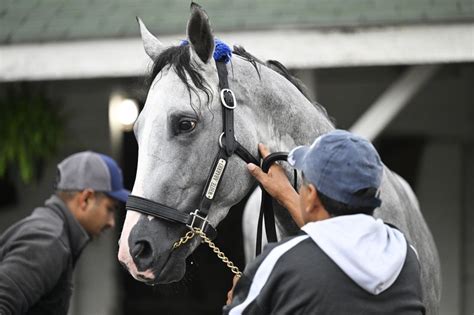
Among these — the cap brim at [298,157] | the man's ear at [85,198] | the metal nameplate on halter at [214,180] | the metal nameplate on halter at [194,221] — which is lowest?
the man's ear at [85,198]

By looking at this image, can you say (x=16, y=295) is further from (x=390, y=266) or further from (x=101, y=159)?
(x=390, y=266)

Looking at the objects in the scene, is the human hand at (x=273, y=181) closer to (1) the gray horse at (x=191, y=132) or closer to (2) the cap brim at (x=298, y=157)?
(1) the gray horse at (x=191, y=132)

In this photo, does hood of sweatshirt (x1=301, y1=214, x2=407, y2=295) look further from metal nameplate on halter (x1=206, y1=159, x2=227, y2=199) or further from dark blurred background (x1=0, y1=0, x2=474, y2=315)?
dark blurred background (x1=0, y1=0, x2=474, y2=315)

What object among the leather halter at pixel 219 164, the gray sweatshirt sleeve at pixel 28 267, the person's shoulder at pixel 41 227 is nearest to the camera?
the leather halter at pixel 219 164

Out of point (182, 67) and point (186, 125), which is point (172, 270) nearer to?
point (186, 125)

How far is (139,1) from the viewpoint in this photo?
610 centimetres

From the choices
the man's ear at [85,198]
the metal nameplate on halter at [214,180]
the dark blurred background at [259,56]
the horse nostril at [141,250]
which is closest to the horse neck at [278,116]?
the metal nameplate on halter at [214,180]

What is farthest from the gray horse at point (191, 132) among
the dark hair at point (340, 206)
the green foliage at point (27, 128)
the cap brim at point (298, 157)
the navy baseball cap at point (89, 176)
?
the green foliage at point (27, 128)

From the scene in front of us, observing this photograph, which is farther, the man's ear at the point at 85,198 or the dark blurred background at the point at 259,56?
the dark blurred background at the point at 259,56

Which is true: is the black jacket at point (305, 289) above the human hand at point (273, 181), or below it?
below

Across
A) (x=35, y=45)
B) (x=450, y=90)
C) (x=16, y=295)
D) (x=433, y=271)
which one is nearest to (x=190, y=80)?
(x=16, y=295)

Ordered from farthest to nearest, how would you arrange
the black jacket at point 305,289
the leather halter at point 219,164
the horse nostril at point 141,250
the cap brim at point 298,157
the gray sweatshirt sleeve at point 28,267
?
1. the gray sweatshirt sleeve at point 28,267
2. the leather halter at point 219,164
3. the horse nostril at point 141,250
4. the cap brim at point 298,157
5. the black jacket at point 305,289

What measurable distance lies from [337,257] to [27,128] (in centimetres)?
466

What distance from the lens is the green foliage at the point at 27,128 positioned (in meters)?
6.13
